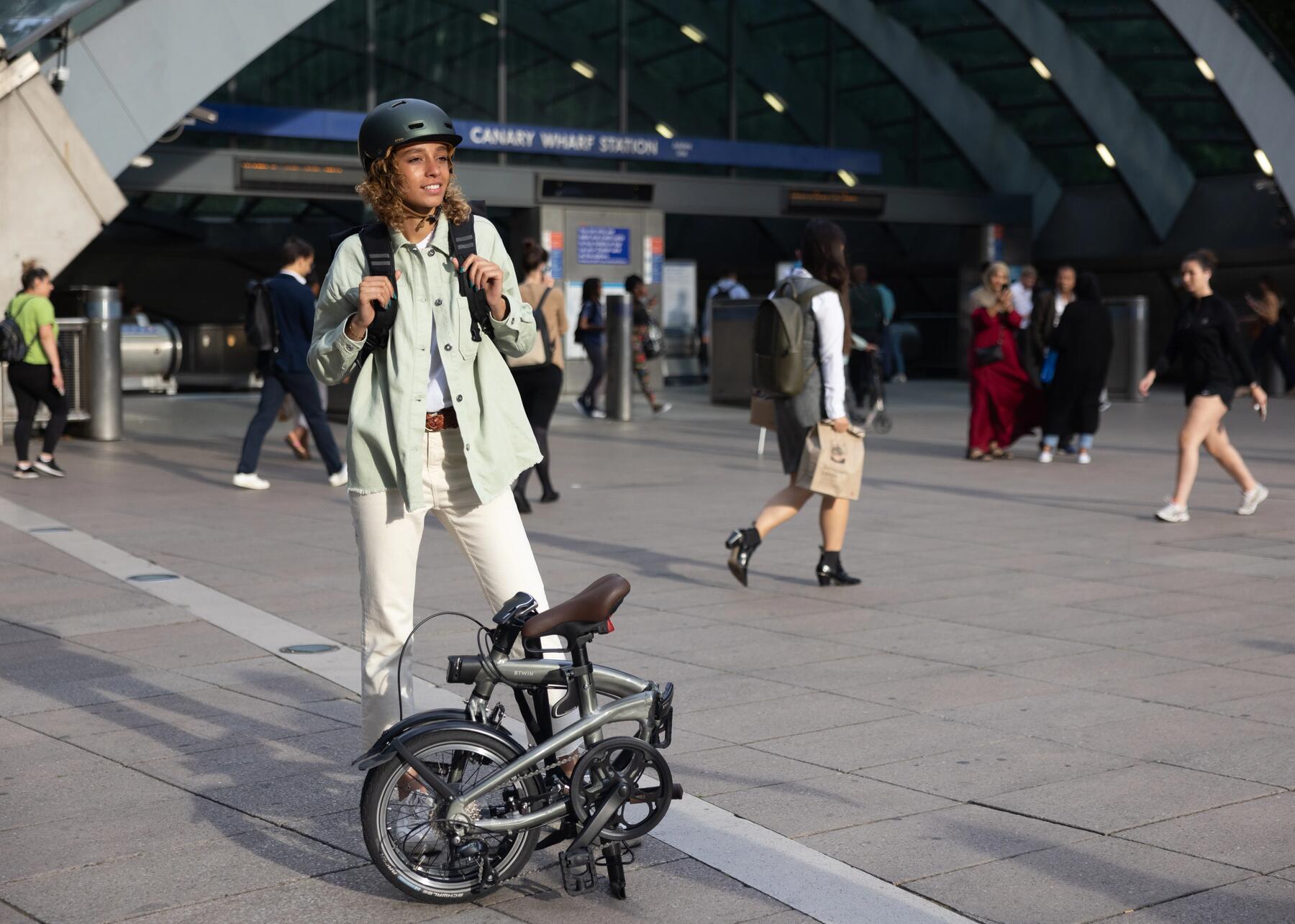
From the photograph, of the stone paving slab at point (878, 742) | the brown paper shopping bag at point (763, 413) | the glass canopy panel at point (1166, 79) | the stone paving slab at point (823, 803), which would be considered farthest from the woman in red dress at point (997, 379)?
the glass canopy panel at point (1166, 79)

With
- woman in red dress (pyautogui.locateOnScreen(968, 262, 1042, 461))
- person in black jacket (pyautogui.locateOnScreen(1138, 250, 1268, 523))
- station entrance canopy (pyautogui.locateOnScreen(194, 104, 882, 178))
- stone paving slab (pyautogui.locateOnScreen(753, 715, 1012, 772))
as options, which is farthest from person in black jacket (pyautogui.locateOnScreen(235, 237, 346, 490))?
station entrance canopy (pyautogui.locateOnScreen(194, 104, 882, 178))

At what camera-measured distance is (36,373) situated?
12773 mm

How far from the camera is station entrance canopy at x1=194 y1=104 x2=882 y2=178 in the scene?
23375mm

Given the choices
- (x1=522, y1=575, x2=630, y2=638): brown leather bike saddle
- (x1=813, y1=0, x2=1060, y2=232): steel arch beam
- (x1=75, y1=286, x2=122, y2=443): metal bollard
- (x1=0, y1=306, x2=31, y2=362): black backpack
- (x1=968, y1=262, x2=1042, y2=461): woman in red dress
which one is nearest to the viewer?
(x1=522, y1=575, x2=630, y2=638): brown leather bike saddle

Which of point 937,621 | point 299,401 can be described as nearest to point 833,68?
point 299,401

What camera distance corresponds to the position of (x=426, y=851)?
3.68 m

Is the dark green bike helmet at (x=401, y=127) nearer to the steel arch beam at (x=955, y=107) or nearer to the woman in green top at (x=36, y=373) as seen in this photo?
the woman in green top at (x=36, y=373)

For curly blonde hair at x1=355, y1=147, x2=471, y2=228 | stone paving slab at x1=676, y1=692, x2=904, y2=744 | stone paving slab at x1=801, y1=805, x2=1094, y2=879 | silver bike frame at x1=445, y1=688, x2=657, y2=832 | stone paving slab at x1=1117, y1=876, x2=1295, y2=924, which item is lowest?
stone paving slab at x1=676, y1=692, x2=904, y2=744

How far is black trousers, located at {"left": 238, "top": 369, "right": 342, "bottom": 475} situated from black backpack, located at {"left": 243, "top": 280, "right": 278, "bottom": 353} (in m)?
0.21

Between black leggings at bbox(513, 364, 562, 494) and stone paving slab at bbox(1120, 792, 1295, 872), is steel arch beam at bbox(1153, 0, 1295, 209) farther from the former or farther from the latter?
stone paving slab at bbox(1120, 792, 1295, 872)

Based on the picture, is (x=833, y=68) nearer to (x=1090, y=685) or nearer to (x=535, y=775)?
(x=1090, y=685)

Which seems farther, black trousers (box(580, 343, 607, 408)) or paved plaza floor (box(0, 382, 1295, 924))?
black trousers (box(580, 343, 607, 408))

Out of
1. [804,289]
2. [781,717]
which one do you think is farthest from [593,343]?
[781,717]

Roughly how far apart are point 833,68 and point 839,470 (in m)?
23.0
